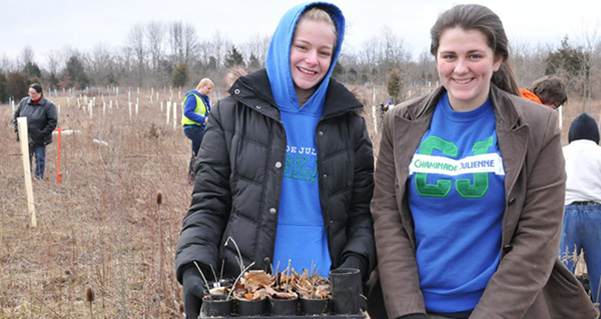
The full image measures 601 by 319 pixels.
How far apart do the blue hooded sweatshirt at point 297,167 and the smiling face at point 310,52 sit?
3cm

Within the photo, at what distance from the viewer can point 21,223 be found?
24.0 ft

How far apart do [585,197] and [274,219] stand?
126 inches

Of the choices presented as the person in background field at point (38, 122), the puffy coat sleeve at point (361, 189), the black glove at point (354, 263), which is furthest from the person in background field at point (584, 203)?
the person in background field at point (38, 122)

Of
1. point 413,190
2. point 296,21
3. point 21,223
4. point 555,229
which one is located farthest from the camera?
point 21,223

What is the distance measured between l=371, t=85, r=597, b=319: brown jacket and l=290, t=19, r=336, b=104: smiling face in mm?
375

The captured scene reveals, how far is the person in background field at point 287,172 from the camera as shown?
2133 millimetres

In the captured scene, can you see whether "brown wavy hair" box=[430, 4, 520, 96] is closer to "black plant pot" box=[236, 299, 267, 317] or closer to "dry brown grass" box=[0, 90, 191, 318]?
"black plant pot" box=[236, 299, 267, 317]

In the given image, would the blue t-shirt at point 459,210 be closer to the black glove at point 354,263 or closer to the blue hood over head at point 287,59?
the black glove at point 354,263

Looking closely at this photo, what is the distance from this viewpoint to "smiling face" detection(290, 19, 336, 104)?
7.11 feet

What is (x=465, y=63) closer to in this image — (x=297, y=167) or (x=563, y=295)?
(x=297, y=167)

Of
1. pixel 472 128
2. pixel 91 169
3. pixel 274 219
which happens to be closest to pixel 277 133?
pixel 274 219

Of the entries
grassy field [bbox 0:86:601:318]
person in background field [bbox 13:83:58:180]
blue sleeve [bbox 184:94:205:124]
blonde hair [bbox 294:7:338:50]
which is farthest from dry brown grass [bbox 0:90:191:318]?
blonde hair [bbox 294:7:338:50]

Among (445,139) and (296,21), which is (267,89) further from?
(445,139)

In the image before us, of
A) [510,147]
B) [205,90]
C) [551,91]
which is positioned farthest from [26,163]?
[510,147]
